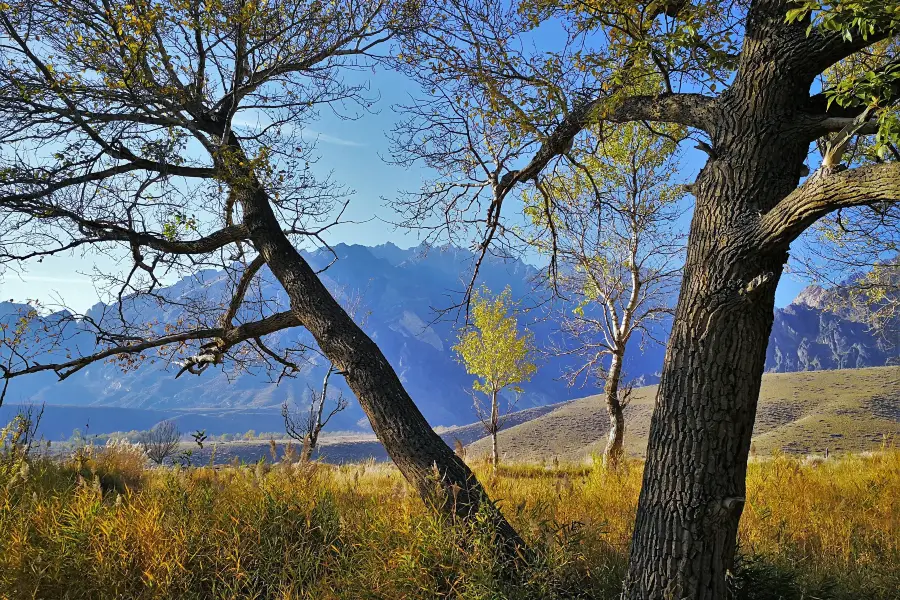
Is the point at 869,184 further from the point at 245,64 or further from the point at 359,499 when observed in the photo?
the point at 245,64

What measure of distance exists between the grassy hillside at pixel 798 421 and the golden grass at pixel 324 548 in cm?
2635

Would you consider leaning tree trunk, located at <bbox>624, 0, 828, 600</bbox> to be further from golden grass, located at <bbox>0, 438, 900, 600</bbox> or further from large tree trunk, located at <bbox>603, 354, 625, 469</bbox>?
large tree trunk, located at <bbox>603, 354, 625, 469</bbox>

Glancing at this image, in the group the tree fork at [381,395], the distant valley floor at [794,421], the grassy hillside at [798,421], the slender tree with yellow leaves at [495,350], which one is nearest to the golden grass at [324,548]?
the tree fork at [381,395]

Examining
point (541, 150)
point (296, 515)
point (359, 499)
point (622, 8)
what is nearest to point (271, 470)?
point (296, 515)

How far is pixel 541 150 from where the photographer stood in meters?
5.09

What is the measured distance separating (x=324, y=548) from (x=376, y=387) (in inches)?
50.4

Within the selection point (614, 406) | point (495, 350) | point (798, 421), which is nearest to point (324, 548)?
point (614, 406)

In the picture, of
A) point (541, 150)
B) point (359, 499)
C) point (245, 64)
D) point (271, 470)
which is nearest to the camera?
point (271, 470)

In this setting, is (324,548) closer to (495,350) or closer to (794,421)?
(495,350)

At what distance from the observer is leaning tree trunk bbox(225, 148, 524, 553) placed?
160 inches

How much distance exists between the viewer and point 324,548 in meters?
3.97

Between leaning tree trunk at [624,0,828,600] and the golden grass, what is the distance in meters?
0.68

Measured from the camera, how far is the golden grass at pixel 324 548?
3.42m

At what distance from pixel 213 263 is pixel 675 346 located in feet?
17.4
